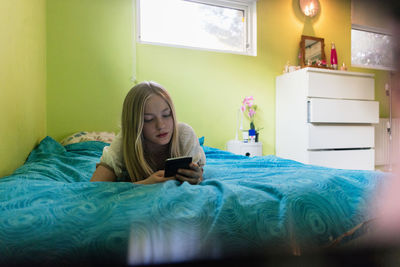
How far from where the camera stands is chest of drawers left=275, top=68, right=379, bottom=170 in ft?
8.16

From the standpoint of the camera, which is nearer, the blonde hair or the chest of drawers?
the blonde hair

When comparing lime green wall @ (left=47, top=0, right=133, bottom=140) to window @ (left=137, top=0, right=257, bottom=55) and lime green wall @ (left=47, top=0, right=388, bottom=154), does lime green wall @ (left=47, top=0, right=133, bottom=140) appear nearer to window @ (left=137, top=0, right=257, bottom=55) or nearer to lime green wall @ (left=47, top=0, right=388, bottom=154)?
lime green wall @ (left=47, top=0, right=388, bottom=154)

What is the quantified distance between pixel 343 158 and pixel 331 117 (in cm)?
43

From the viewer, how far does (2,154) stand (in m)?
1.16

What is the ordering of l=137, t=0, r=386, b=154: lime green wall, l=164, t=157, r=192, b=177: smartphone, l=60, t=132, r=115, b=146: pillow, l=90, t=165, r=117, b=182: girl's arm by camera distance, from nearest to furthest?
l=164, t=157, r=192, b=177: smartphone < l=90, t=165, r=117, b=182: girl's arm < l=60, t=132, r=115, b=146: pillow < l=137, t=0, r=386, b=154: lime green wall

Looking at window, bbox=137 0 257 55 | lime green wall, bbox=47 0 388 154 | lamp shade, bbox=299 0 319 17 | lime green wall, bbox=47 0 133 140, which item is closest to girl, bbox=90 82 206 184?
lime green wall, bbox=47 0 133 140

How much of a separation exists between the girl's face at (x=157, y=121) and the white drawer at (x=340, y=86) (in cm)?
195

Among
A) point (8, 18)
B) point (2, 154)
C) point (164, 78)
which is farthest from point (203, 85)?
point (2, 154)

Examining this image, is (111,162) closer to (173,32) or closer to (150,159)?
(150,159)

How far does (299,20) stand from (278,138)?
1444mm

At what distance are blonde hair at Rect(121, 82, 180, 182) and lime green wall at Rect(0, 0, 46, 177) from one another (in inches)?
25.7

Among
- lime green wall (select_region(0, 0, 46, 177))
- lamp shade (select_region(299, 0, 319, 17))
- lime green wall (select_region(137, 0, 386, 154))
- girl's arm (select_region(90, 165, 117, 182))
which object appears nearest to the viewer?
girl's arm (select_region(90, 165, 117, 182))

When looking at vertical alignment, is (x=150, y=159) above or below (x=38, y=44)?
below

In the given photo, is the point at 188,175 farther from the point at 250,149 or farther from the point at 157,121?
the point at 250,149
